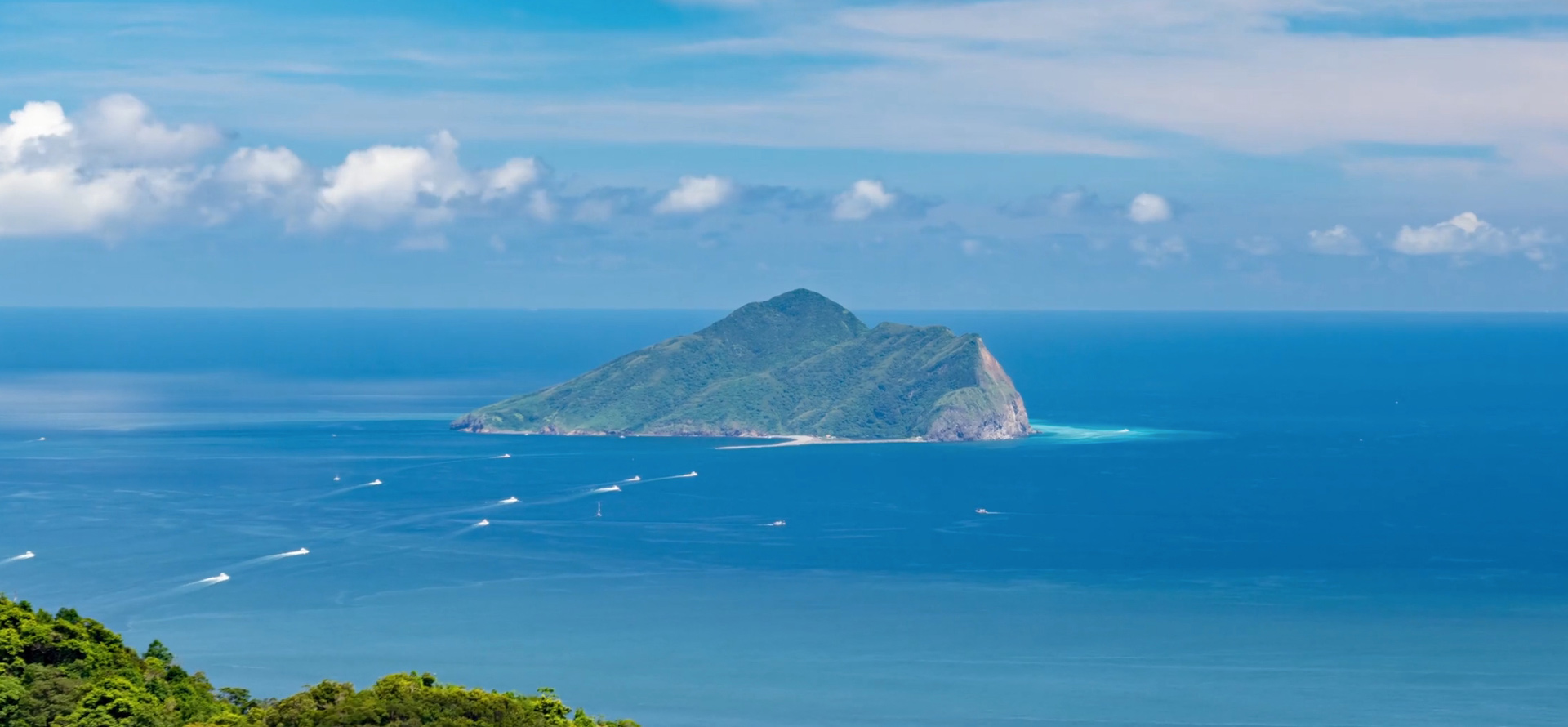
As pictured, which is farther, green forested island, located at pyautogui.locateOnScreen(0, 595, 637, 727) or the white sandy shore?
the white sandy shore

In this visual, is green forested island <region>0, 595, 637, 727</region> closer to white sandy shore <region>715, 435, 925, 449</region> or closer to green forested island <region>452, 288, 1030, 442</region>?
white sandy shore <region>715, 435, 925, 449</region>

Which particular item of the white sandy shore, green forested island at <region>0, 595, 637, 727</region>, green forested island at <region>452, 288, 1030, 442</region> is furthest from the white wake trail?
the white sandy shore

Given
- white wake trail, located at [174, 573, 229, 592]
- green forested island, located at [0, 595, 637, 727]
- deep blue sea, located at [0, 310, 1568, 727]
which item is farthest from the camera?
white wake trail, located at [174, 573, 229, 592]

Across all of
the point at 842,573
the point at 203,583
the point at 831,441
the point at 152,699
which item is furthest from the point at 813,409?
the point at 152,699

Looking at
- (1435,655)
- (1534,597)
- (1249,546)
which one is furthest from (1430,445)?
(1435,655)

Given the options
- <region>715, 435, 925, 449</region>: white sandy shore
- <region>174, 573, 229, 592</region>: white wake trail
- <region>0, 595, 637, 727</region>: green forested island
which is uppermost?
<region>715, 435, 925, 449</region>: white sandy shore

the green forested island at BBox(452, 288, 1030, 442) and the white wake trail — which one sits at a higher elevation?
the green forested island at BBox(452, 288, 1030, 442)
